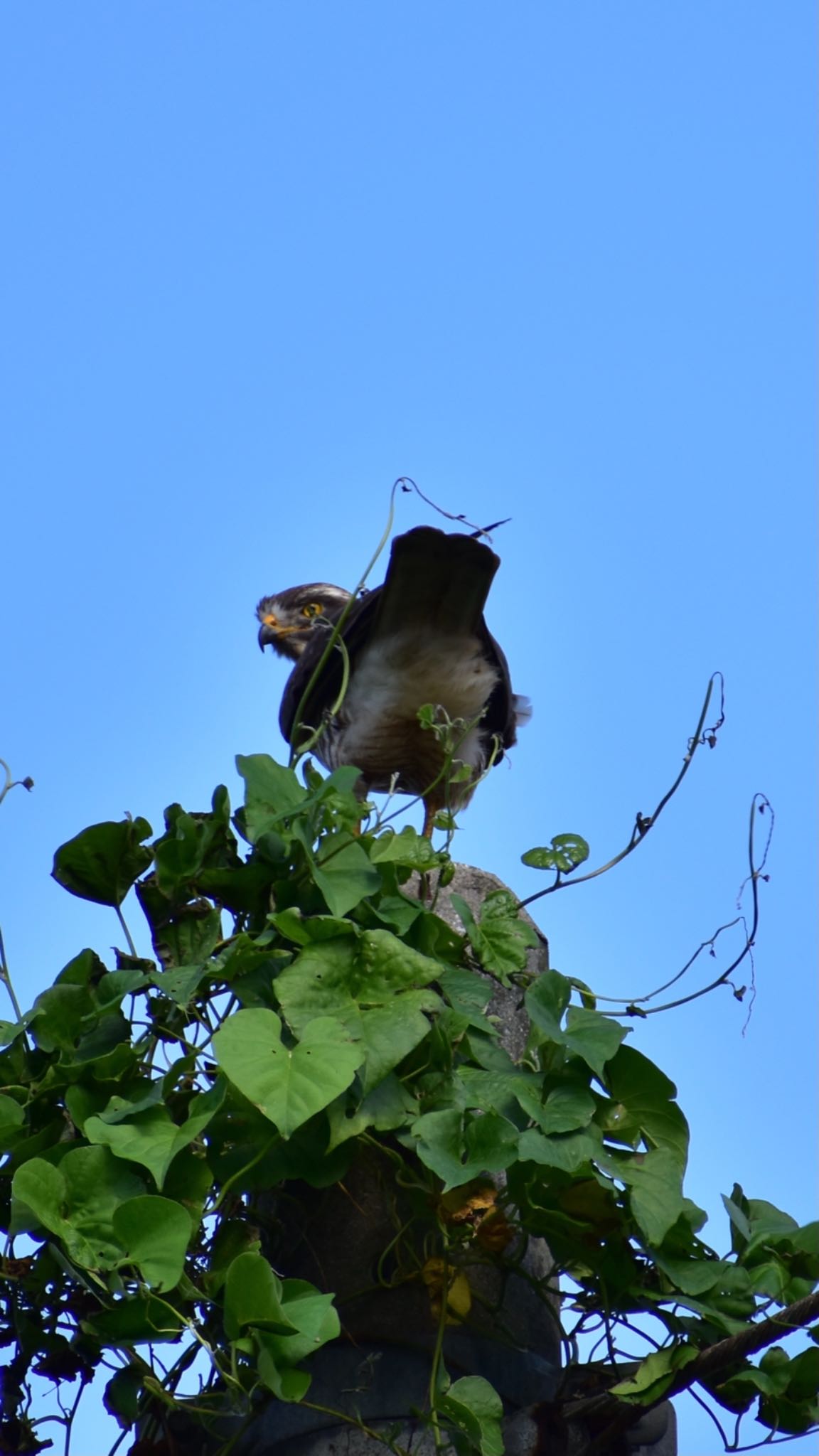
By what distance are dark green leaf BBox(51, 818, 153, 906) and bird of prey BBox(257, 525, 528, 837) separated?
1.28 meters

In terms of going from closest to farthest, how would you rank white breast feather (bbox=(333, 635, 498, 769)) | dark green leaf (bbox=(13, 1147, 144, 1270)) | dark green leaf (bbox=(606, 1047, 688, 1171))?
dark green leaf (bbox=(13, 1147, 144, 1270)), dark green leaf (bbox=(606, 1047, 688, 1171)), white breast feather (bbox=(333, 635, 498, 769))

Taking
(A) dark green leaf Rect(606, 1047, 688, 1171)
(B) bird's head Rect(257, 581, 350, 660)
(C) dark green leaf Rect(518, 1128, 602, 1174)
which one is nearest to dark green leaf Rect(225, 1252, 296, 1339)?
(C) dark green leaf Rect(518, 1128, 602, 1174)

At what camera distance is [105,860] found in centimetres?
263

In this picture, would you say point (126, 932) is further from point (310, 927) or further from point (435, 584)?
point (435, 584)

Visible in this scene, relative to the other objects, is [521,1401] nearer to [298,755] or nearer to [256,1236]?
[256,1236]

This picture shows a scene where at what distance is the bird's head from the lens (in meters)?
6.05

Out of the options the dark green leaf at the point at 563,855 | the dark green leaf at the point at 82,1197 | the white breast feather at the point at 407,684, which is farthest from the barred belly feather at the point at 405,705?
the dark green leaf at the point at 82,1197

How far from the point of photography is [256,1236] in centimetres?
238

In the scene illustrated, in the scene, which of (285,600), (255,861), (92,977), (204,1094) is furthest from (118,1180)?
(285,600)

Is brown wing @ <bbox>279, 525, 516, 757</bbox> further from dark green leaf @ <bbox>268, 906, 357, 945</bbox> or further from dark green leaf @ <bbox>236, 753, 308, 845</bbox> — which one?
dark green leaf @ <bbox>268, 906, 357, 945</bbox>

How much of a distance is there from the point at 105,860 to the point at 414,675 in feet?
6.90

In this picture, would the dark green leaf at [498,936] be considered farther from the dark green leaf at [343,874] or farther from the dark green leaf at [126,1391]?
the dark green leaf at [126,1391]

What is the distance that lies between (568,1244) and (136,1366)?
0.67 metres

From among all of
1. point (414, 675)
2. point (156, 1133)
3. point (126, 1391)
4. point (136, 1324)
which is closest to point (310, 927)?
point (156, 1133)
